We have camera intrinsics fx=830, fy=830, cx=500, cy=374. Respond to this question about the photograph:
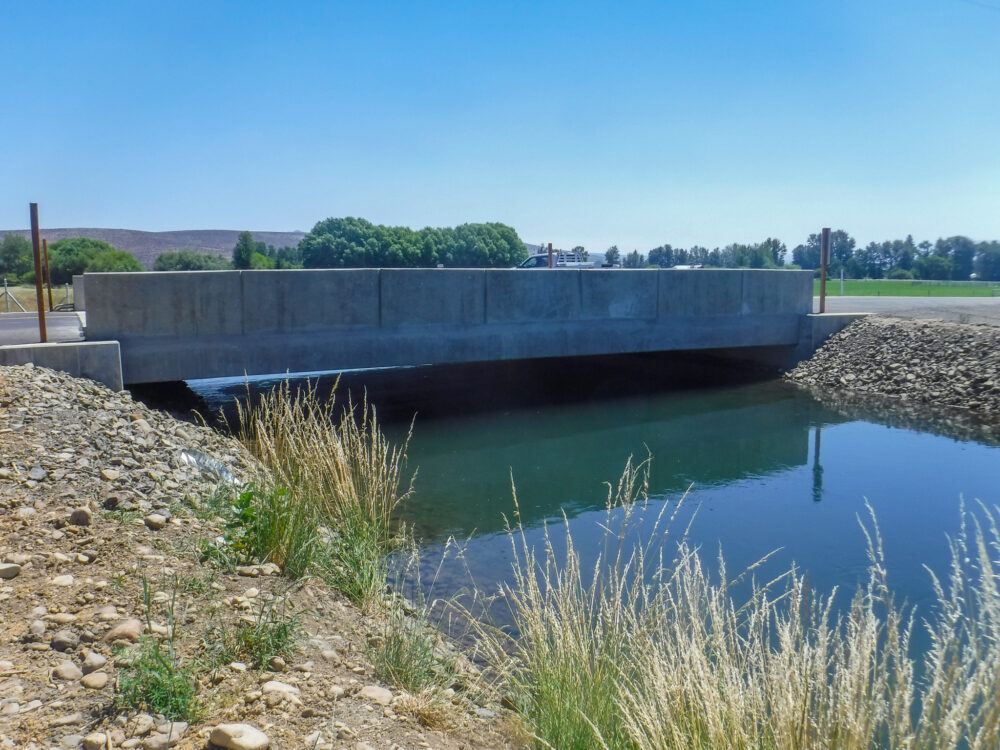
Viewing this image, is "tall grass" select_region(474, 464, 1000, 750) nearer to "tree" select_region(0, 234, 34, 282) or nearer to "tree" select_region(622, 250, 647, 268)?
"tree" select_region(622, 250, 647, 268)

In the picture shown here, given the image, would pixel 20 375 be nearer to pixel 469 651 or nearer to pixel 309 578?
pixel 309 578

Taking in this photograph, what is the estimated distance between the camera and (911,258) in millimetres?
46312

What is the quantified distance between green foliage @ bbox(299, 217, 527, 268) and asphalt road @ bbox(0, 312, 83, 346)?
35.3 m

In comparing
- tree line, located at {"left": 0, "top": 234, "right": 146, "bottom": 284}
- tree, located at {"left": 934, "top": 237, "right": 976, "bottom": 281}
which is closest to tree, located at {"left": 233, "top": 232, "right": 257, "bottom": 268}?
tree line, located at {"left": 0, "top": 234, "right": 146, "bottom": 284}

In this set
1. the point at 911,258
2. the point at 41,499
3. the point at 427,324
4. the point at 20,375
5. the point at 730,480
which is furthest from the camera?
the point at 911,258

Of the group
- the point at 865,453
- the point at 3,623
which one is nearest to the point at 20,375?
the point at 3,623

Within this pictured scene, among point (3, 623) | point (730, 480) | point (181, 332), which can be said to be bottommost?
point (730, 480)

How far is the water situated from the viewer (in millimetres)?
7070

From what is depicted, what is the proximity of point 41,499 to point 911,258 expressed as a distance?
4938 cm

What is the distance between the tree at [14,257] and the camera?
141 feet

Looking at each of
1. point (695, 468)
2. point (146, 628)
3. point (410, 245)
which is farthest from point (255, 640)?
point (410, 245)

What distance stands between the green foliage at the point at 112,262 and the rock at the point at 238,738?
3753cm

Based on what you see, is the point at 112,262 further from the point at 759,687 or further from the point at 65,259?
the point at 759,687

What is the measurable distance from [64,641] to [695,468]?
8.13 metres
